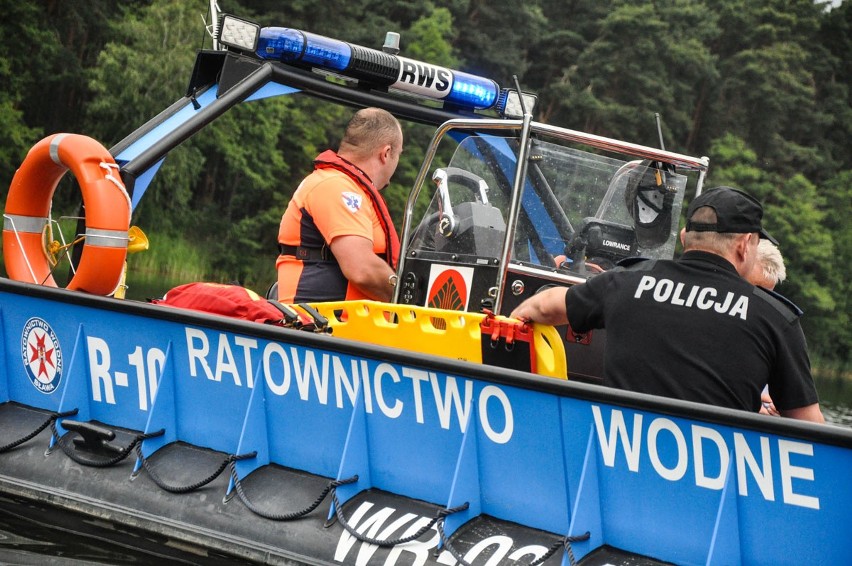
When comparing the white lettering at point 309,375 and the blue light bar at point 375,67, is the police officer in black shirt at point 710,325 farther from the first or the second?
the blue light bar at point 375,67

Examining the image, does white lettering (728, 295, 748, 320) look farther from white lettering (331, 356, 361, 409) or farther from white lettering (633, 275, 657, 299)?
white lettering (331, 356, 361, 409)

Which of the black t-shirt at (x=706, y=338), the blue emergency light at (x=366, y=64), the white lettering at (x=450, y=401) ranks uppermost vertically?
the blue emergency light at (x=366, y=64)

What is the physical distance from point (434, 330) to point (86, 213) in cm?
188

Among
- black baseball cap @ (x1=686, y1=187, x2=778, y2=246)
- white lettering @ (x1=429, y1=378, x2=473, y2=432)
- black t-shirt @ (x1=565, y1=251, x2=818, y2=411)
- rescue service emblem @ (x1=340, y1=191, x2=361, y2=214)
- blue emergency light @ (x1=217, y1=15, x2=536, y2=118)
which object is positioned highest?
blue emergency light @ (x1=217, y1=15, x2=536, y2=118)

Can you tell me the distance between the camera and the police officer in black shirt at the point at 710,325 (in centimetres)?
349

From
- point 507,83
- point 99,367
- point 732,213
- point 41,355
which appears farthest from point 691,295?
point 507,83

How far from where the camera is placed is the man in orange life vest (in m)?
5.29

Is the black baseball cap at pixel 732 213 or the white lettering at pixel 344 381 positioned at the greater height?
the black baseball cap at pixel 732 213

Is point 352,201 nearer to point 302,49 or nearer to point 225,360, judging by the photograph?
point 225,360

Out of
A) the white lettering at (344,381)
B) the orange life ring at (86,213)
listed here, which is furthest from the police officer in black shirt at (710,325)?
the orange life ring at (86,213)

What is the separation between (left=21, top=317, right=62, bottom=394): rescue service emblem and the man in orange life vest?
1.11 meters

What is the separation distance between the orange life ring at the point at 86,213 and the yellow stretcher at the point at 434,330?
40.1 inches

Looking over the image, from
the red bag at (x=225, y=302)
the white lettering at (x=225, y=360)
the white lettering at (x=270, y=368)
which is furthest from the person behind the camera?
the red bag at (x=225, y=302)

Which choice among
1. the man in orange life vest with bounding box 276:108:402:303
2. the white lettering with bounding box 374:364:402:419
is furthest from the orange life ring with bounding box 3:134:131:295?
the white lettering with bounding box 374:364:402:419
